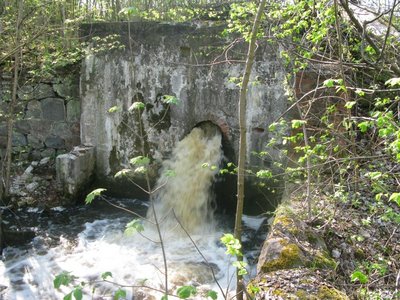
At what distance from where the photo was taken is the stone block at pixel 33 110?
7.32m

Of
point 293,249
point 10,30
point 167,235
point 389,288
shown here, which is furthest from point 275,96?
point 10,30

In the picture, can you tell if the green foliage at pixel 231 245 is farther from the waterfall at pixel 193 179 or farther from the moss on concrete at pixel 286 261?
the waterfall at pixel 193 179

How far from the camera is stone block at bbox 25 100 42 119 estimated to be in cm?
732

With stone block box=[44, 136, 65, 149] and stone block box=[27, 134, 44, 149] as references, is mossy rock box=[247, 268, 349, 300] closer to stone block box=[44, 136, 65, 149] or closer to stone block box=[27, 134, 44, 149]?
stone block box=[44, 136, 65, 149]

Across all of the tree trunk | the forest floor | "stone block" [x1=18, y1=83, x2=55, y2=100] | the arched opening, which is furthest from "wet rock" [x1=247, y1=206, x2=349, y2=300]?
"stone block" [x1=18, y1=83, x2=55, y2=100]

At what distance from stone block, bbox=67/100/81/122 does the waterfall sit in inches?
78.4

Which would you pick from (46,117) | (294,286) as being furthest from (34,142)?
(294,286)

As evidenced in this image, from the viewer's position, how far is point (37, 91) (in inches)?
286

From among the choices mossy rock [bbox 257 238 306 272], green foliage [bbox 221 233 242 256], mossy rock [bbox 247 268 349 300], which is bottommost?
mossy rock [bbox 247 268 349 300]

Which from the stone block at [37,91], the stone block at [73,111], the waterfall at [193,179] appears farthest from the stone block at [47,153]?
the waterfall at [193,179]

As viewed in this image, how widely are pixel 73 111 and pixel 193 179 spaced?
2.61 meters

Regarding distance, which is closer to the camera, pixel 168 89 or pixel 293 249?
pixel 293 249

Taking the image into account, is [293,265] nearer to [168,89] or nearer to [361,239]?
[361,239]

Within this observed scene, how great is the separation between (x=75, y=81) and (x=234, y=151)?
127 inches
